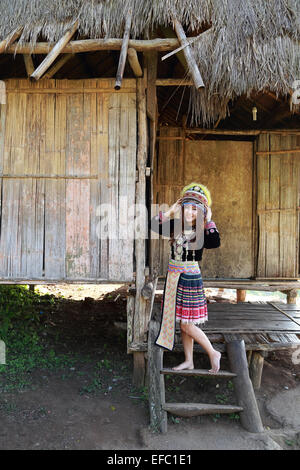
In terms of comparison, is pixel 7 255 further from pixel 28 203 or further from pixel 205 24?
pixel 205 24

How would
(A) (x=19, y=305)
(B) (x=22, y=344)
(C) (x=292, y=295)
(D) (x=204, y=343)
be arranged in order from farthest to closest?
1. (C) (x=292, y=295)
2. (A) (x=19, y=305)
3. (B) (x=22, y=344)
4. (D) (x=204, y=343)

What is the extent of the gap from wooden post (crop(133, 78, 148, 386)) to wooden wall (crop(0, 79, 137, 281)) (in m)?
0.08

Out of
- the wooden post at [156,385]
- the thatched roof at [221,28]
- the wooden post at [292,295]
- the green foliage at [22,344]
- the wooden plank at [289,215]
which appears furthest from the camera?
the wooden plank at [289,215]

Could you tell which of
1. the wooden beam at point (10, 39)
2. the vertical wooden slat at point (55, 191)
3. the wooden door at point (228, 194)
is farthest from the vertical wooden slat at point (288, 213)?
the wooden beam at point (10, 39)

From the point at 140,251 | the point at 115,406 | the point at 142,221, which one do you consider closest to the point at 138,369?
the point at 115,406

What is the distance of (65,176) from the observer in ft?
12.9

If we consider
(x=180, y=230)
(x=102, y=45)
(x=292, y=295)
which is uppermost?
(x=102, y=45)

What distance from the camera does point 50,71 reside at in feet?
13.2

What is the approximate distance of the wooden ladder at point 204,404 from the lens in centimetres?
305

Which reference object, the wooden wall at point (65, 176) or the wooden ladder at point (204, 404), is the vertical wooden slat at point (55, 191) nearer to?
the wooden wall at point (65, 176)

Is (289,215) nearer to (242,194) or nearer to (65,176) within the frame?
(242,194)

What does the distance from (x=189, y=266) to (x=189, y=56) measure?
6.80 ft

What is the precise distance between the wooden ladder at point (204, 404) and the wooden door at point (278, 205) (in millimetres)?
2728

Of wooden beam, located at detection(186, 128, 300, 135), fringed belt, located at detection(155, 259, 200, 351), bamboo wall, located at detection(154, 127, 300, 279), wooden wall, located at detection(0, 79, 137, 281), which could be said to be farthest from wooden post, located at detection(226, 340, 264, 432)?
wooden beam, located at detection(186, 128, 300, 135)
